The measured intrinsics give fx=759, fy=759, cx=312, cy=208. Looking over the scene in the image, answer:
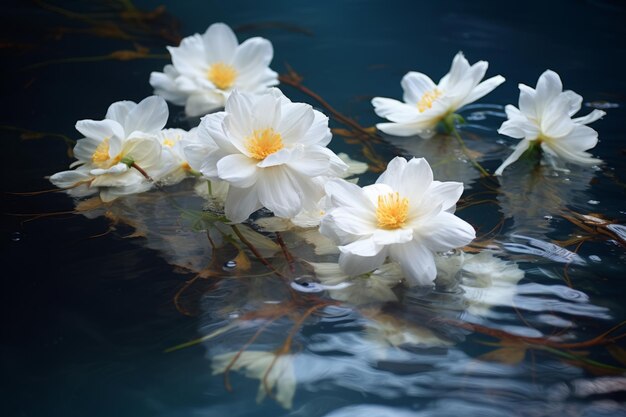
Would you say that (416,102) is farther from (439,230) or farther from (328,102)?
(439,230)

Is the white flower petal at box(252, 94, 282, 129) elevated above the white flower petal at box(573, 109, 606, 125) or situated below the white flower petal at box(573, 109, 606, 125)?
above

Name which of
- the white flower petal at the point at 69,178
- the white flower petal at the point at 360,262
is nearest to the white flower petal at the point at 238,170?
the white flower petal at the point at 360,262

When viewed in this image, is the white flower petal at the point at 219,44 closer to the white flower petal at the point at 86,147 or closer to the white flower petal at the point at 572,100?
the white flower petal at the point at 86,147

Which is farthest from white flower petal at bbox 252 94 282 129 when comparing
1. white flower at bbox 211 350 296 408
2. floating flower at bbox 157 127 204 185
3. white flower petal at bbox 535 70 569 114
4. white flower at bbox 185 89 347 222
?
white flower petal at bbox 535 70 569 114

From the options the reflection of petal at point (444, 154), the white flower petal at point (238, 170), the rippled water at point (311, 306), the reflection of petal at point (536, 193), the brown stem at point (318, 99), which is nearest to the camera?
the rippled water at point (311, 306)

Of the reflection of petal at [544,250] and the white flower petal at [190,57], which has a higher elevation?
the white flower petal at [190,57]

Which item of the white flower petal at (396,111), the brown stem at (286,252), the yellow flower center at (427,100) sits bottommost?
the brown stem at (286,252)

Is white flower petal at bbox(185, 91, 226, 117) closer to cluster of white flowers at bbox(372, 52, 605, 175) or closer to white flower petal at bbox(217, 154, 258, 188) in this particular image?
cluster of white flowers at bbox(372, 52, 605, 175)
